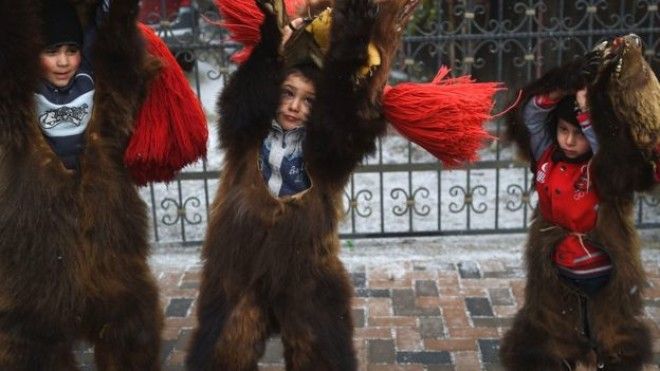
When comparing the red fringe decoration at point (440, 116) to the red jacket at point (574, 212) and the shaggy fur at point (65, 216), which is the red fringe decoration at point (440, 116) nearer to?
the red jacket at point (574, 212)

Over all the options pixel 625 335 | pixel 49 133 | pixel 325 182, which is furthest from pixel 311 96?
pixel 625 335

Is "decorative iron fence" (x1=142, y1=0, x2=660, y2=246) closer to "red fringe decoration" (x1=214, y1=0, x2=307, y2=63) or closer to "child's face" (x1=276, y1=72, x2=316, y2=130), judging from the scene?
"red fringe decoration" (x1=214, y1=0, x2=307, y2=63)

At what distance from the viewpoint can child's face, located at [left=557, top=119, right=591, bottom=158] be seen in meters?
2.87

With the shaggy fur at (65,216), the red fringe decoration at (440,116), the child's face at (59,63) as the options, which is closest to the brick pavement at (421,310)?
the shaggy fur at (65,216)

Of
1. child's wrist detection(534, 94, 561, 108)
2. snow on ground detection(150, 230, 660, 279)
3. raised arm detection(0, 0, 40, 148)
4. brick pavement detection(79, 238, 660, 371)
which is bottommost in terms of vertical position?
brick pavement detection(79, 238, 660, 371)

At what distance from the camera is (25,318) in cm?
269

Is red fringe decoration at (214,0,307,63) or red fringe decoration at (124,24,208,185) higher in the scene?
red fringe decoration at (214,0,307,63)

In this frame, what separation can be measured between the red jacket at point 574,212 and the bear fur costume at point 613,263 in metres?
0.04

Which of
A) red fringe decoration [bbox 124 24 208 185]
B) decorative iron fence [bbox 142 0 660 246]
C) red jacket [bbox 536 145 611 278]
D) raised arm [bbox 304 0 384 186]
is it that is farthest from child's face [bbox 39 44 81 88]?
red jacket [bbox 536 145 611 278]

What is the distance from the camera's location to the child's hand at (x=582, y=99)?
273 centimetres

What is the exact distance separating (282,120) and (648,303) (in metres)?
2.70

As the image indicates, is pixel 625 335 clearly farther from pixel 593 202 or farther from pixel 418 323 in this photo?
pixel 418 323

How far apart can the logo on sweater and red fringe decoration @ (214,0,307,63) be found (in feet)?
2.04

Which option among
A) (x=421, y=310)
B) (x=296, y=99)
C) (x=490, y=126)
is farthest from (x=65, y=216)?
(x=490, y=126)
